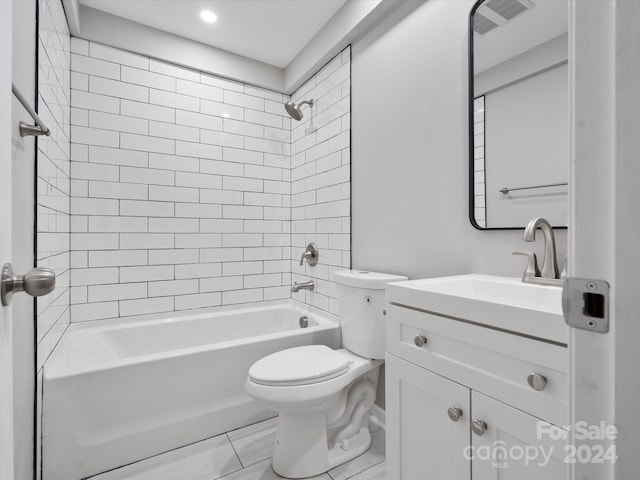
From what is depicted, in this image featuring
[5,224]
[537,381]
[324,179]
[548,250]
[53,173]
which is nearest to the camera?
[5,224]

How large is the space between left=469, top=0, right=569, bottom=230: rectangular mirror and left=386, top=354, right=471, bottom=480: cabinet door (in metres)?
0.72

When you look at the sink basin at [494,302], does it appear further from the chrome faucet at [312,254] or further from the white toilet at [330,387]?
the chrome faucet at [312,254]

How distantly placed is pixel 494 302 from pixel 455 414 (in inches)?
13.9

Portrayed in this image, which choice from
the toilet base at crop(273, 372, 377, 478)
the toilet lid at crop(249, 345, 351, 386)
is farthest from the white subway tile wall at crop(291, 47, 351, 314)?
the toilet base at crop(273, 372, 377, 478)

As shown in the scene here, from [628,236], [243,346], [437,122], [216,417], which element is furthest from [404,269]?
[628,236]

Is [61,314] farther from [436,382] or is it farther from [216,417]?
[436,382]

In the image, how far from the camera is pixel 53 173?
1567 mm

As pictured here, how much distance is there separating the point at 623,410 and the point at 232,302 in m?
2.47

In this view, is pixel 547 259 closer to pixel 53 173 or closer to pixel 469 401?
pixel 469 401

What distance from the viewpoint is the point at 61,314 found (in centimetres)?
175

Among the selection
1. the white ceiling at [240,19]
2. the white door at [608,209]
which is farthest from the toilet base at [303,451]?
the white ceiling at [240,19]

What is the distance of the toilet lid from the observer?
1411 millimetres

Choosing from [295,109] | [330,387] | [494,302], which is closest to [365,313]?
[330,387]

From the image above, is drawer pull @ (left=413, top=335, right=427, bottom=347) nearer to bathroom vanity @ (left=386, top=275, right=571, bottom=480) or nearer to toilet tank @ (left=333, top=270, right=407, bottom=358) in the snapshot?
bathroom vanity @ (left=386, top=275, right=571, bottom=480)
